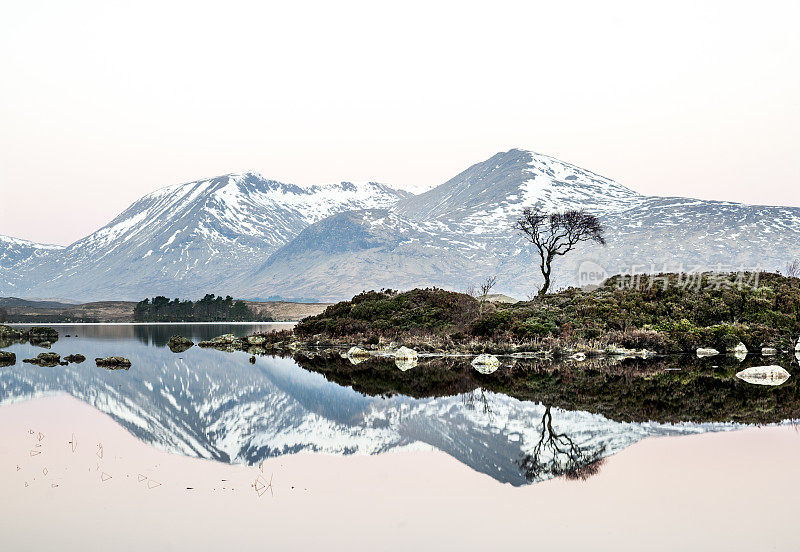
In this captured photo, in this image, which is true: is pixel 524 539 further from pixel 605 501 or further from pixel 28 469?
pixel 28 469

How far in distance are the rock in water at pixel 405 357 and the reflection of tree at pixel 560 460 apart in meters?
22.9

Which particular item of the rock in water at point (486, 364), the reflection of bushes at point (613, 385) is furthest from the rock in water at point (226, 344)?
the rock in water at point (486, 364)

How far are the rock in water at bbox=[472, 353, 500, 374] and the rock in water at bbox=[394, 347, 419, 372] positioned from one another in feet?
11.8

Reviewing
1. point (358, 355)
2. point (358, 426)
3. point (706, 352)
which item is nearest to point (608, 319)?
point (706, 352)

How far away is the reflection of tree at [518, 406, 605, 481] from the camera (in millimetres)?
12844

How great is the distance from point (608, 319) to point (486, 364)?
54.1 ft

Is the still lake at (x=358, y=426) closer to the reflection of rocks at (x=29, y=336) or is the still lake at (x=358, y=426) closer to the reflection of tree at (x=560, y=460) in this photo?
the reflection of tree at (x=560, y=460)

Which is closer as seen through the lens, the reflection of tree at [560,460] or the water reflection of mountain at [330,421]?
the reflection of tree at [560,460]

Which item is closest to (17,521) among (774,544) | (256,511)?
(256,511)

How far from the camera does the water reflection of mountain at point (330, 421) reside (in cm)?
1502

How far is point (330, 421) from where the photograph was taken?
768 inches

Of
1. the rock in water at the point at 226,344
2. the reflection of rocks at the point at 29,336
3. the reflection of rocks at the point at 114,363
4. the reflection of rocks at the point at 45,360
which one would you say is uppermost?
the reflection of rocks at the point at 114,363

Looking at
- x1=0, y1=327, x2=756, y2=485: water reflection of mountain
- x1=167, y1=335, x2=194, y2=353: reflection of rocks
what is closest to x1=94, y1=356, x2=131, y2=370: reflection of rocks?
x1=0, y1=327, x2=756, y2=485: water reflection of mountain

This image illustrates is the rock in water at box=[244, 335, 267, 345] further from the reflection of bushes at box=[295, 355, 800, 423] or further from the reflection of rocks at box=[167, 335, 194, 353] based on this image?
the reflection of bushes at box=[295, 355, 800, 423]
